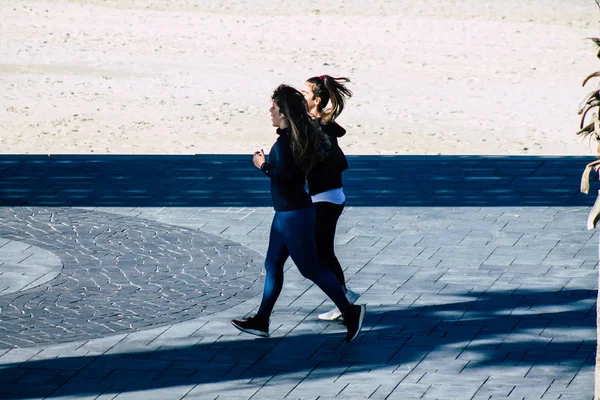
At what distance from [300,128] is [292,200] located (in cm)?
48

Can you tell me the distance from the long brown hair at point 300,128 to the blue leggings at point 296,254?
0.35 meters

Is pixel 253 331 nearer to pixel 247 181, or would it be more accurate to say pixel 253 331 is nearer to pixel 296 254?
pixel 296 254

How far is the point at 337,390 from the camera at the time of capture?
281 inches

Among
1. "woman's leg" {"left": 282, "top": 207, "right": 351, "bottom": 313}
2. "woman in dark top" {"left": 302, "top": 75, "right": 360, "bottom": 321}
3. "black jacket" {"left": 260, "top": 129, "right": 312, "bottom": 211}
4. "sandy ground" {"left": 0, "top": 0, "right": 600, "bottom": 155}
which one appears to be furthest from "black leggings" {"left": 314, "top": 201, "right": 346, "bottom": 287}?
"sandy ground" {"left": 0, "top": 0, "right": 600, "bottom": 155}

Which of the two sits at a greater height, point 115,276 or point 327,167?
point 327,167

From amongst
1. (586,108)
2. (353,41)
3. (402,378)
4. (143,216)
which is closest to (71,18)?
(353,41)

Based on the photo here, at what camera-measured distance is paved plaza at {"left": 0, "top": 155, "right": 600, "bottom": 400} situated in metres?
7.34

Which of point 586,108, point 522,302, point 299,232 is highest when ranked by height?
point 586,108

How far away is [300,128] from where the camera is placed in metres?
7.59

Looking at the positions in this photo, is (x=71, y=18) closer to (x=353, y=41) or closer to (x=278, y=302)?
(x=353, y=41)

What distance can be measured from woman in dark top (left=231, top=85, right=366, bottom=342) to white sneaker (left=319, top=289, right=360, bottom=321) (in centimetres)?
45

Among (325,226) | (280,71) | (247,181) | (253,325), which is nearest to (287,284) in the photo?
(325,226)

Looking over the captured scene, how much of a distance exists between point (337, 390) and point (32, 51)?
59.4 ft

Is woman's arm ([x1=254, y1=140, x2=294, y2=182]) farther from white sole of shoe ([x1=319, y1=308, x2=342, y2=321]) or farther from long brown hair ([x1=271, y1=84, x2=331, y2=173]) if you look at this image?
white sole of shoe ([x1=319, y1=308, x2=342, y2=321])
